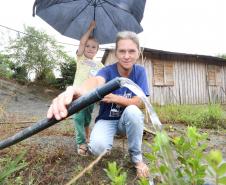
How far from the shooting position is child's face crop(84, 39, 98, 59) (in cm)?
423

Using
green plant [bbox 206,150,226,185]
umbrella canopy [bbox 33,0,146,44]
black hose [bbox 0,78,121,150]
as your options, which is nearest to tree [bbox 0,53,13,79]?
umbrella canopy [bbox 33,0,146,44]

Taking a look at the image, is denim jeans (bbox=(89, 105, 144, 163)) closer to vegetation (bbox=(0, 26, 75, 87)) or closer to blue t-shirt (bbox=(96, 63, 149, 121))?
blue t-shirt (bbox=(96, 63, 149, 121))

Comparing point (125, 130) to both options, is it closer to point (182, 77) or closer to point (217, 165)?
point (217, 165)

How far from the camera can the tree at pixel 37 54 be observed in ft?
71.6

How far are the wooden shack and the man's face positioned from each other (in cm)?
1391

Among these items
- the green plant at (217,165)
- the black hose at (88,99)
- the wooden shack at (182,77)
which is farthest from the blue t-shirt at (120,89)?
the wooden shack at (182,77)

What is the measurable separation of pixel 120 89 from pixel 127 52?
39 cm

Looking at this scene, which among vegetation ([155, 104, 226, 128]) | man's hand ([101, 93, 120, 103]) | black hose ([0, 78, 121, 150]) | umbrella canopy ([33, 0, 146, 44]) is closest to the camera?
black hose ([0, 78, 121, 150])

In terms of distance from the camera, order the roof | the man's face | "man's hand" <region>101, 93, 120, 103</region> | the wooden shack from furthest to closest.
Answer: the wooden shack, the roof, the man's face, "man's hand" <region>101, 93, 120, 103</region>

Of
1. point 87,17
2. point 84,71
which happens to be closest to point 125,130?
point 84,71

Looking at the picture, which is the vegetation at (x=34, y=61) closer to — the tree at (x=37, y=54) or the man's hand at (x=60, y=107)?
the tree at (x=37, y=54)

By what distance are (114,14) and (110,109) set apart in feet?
5.48

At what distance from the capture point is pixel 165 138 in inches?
21.7

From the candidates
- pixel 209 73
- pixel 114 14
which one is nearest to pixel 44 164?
pixel 114 14
